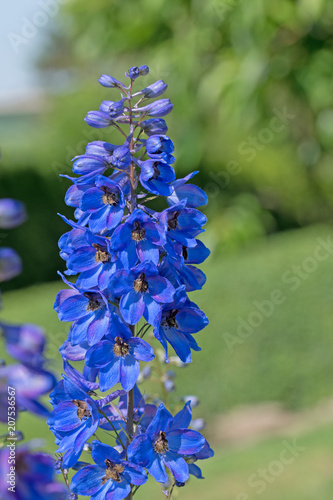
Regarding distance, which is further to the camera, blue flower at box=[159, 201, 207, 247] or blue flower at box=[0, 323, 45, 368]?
blue flower at box=[159, 201, 207, 247]

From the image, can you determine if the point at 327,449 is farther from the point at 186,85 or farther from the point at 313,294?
the point at 186,85

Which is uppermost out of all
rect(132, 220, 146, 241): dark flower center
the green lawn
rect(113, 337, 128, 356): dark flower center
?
rect(132, 220, 146, 241): dark flower center

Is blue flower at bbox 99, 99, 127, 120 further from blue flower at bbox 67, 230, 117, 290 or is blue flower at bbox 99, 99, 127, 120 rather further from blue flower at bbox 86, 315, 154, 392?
blue flower at bbox 86, 315, 154, 392

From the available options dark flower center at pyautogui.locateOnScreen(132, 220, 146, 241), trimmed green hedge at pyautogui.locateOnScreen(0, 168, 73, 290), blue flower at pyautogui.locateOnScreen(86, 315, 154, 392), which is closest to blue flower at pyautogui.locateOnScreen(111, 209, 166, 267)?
dark flower center at pyautogui.locateOnScreen(132, 220, 146, 241)

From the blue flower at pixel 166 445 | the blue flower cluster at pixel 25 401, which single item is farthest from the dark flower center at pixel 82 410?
the blue flower cluster at pixel 25 401

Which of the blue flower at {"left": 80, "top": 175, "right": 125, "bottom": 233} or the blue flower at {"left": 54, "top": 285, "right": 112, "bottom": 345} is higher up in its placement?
the blue flower at {"left": 80, "top": 175, "right": 125, "bottom": 233}

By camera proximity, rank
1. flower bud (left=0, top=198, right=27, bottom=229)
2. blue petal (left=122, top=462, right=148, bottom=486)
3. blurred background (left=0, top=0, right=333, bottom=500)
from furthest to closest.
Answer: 1. blurred background (left=0, top=0, right=333, bottom=500)
2. blue petal (left=122, top=462, right=148, bottom=486)
3. flower bud (left=0, top=198, right=27, bottom=229)

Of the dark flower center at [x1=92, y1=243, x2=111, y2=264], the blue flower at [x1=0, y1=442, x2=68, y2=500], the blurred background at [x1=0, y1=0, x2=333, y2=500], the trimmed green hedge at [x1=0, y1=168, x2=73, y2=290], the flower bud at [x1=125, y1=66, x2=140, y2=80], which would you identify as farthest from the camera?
the trimmed green hedge at [x1=0, y1=168, x2=73, y2=290]

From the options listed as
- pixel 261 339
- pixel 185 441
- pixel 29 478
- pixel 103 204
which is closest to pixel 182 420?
pixel 185 441
